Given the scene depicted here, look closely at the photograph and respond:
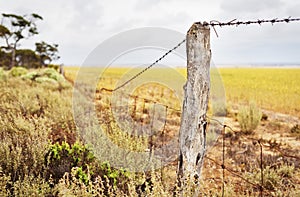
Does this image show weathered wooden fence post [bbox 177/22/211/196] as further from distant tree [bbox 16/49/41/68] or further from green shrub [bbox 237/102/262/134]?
distant tree [bbox 16/49/41/68]

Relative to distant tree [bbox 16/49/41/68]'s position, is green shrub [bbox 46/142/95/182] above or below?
below

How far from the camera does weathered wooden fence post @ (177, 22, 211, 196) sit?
2.52 meters

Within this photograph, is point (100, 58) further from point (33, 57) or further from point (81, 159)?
point (33, 57)

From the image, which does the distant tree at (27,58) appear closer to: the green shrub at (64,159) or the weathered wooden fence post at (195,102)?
the green shrub at (64,159)

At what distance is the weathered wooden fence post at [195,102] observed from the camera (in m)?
2.52

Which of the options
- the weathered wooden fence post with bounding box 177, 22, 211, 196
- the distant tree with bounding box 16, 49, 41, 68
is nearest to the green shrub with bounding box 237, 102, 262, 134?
the weathered wooden fence post with bounding box 177, 22, 211, 196

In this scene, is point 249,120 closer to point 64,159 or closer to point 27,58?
point 64,159

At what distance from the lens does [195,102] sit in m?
2.54

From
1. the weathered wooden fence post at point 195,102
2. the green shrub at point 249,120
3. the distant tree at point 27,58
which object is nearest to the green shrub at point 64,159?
the weathered wooden fence post at point 195,102

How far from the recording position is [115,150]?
3.85 meters

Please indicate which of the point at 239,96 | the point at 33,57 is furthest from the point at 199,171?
the point at 33,57

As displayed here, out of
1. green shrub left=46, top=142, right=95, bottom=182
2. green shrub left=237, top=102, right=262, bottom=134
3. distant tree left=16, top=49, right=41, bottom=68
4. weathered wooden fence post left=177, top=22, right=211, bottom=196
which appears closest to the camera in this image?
weathered wooden fence post left=177, top=22, right=211, bottom=196

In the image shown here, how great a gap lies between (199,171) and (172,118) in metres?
5.87

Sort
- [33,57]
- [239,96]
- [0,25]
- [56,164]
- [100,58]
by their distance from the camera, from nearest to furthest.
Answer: [56,164] < [100,58] < [239,96] < [0,25] < [33,57]
